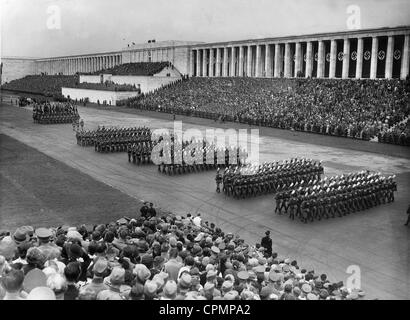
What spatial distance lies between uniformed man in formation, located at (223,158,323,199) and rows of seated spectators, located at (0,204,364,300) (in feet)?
28.3

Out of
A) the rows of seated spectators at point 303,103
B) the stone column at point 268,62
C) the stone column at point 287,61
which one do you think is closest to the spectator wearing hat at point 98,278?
the rows of seated spectators at point 303,103

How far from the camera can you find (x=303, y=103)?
150 feet

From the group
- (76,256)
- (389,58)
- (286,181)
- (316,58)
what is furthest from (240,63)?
(76,256)

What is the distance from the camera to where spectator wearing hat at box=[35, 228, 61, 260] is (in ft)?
23.7

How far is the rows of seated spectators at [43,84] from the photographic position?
9404 cm

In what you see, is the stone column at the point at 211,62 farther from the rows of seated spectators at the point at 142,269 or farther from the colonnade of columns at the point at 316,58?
the rows of seated spectators at the point at 142,269

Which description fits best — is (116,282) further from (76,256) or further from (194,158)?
(194,158)

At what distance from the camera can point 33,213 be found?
15289mm

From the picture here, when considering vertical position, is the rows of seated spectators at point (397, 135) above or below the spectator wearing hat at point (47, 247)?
below

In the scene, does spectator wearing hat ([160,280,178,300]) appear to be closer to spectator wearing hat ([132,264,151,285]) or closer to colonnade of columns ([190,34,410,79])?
spectator wearing hat ([132,264,151,285])

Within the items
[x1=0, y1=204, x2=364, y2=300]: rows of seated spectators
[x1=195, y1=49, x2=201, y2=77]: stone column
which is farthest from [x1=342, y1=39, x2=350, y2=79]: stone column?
[x1=0, y1=204, x2=364, y2=300]: rows of seated spectators

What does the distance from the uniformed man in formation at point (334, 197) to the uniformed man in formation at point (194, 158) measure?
7.32 metres
